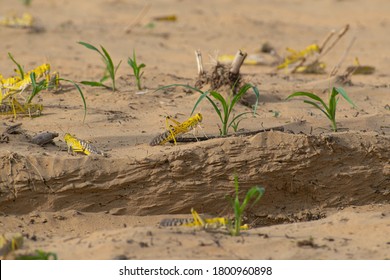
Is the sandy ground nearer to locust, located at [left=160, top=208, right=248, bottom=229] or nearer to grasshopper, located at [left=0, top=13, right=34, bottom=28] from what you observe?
locust, located at [left=160, top=208, right=248, bottom=229]

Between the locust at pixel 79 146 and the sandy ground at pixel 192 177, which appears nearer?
the sandy ground at pixel 192 177

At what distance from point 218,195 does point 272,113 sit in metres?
1.04

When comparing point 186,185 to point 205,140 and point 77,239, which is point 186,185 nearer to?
point 205,140

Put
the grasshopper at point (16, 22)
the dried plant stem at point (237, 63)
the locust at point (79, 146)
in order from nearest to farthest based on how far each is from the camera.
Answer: the locust at point (79, 146) → the dried plant stem at point (237, 63) → the grasshopper at point (16, 22)

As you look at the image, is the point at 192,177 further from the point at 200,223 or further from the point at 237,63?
the point at 237,63

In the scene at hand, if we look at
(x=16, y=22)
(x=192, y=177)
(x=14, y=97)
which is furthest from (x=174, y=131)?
(x=16, y=22)

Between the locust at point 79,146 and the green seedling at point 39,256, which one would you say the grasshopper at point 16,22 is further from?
the green seedling at point 39,256

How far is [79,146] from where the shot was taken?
416cm

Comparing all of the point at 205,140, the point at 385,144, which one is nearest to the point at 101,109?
the point at 205,140

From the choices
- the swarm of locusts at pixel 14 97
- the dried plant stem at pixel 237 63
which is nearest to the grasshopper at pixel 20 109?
the swarm of locusts at pixel 14 97

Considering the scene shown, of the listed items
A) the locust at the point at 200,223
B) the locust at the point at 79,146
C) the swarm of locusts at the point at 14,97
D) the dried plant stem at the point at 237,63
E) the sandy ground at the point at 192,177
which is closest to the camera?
the sandy ground at the point at 192,177

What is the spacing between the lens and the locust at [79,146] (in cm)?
410

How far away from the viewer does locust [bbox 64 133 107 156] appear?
4102 millimetres

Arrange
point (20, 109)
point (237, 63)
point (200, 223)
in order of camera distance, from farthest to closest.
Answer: point (237, 63) < point (20, 109) < point (200, 223)
